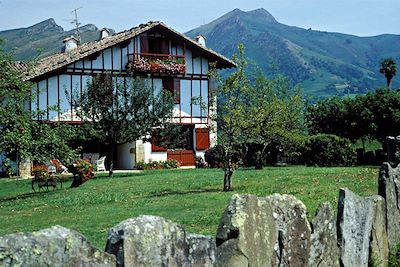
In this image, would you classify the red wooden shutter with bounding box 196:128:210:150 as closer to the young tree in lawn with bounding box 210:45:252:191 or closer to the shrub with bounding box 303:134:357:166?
the shrub with bounding box 303:134:357:166

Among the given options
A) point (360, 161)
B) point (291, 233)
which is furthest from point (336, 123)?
point (291, 233)

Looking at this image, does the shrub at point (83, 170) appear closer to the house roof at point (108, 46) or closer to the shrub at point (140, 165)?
the house roof at point (108, 46)

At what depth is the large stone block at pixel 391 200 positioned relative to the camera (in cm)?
873

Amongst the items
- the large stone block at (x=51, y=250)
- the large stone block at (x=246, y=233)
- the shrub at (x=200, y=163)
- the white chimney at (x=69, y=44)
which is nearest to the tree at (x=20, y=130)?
the shrub at (x=200, y=163)

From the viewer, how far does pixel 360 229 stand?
25.0 ft

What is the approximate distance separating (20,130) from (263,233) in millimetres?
19255

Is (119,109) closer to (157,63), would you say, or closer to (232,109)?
(157,63)

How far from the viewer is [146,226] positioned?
15.3ft

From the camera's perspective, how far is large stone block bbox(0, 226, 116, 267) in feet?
12.6

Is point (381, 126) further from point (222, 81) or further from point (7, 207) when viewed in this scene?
point (7, 207)

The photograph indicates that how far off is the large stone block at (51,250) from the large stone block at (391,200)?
5321 millimetres

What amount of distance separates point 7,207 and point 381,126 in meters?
35.4

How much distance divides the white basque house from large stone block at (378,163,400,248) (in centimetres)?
3294

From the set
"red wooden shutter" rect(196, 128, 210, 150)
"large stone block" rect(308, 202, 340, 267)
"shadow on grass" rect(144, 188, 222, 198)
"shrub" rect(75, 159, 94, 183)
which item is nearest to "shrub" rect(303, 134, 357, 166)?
"red wooden shutter" rect(196, 128, 210, 150)
